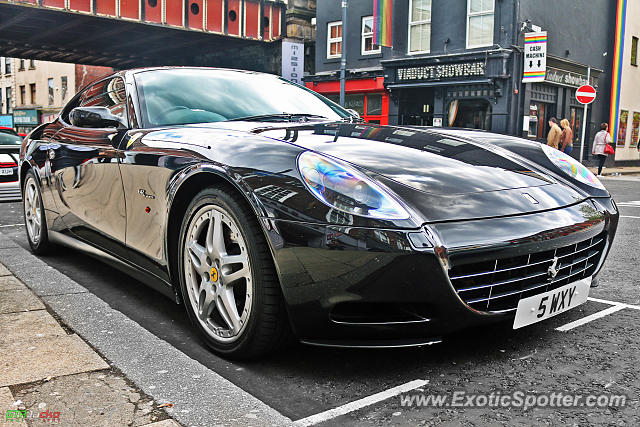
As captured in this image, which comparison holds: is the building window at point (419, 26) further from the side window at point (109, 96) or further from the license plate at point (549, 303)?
the license plate at point (549, 303)

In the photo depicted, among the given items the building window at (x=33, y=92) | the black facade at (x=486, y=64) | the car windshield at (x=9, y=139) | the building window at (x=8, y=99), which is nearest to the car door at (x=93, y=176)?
the car windshield at (x=9, y=139)

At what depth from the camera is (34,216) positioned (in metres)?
4.58

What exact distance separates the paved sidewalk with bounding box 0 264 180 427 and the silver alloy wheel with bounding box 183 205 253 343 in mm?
434

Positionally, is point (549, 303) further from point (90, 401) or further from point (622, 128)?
point (622, 128)

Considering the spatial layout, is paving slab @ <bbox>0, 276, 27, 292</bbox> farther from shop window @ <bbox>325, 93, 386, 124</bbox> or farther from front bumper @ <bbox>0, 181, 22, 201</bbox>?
shop window @ <bbox>325, 93, 386, 124</bbox>

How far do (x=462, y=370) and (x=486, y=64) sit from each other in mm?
17944

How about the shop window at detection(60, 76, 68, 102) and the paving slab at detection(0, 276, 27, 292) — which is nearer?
Result: the paving slab at detection(0, 276, 27, 292)

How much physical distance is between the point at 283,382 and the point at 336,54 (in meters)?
22.0

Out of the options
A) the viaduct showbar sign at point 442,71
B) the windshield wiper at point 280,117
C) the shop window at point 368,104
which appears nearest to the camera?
the windshield wiper at point 280,117

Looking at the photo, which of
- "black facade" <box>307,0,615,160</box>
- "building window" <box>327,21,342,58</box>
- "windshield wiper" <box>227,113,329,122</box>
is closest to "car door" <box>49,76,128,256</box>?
"windshield wiper" <box>227,113,329,122</box>

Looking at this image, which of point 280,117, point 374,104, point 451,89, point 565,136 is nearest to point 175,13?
point 374,104

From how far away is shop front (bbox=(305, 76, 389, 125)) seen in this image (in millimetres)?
22188

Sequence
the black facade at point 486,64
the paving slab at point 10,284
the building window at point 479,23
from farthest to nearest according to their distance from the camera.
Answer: the building window at point 479,23 < the black facade at point 486,64 < the paving slab at point 10,284

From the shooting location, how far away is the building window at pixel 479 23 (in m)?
19.1
